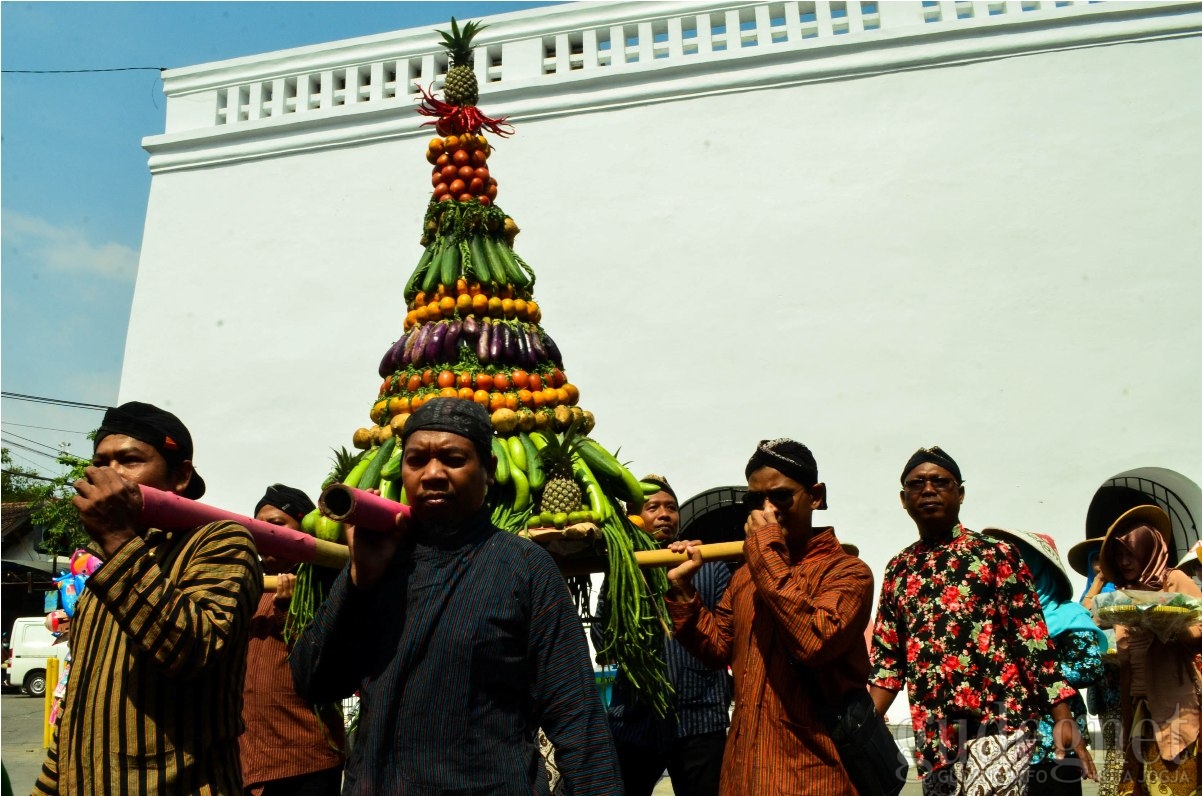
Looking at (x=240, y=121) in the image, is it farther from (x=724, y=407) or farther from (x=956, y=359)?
(x=956, y=359)

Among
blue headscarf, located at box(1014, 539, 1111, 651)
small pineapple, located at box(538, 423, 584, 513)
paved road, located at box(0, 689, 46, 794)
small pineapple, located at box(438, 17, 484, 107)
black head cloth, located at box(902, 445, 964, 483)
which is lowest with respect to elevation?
paved road, located at box(0, 689, 46, 794)

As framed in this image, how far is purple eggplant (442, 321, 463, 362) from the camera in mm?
3725

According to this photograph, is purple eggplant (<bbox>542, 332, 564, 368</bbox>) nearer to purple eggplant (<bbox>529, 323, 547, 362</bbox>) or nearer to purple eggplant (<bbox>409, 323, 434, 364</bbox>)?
purple eggplant (<bbox>529, 323, 547, 362</bbox>)

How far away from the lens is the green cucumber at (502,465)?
3.48m

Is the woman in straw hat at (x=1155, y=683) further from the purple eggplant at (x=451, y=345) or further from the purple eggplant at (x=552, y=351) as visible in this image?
the purple eggplant at (x=451, y=345)

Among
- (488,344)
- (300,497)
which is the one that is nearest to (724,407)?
(300,497)

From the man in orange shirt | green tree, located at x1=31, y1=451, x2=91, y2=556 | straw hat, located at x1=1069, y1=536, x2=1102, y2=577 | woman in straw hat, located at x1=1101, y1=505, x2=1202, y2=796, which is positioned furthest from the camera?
green tree, located at x1=31, y1=451, x2=91, y2=556

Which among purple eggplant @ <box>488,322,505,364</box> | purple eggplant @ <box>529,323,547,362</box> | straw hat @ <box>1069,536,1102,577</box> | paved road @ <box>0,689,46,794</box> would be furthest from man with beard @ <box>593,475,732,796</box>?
paved road @ <box>0,689,46,794</box>

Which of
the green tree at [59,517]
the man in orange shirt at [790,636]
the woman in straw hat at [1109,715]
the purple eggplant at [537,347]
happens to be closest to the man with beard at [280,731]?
the purple eggplant at [537,347]

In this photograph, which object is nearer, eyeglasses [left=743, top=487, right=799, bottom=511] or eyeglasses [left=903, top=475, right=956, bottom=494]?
eyeglasses [left=743, top=487, right=799, bottom=511]

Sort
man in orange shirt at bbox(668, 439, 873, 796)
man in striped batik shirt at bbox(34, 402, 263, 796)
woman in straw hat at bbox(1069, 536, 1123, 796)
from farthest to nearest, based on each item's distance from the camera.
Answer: woman in straw hat at bbox(1069, 536, 1123, 796) → man in orange shirt at bbox(668, 439, 873, 796) → man in striped batik shirt at bbox(34, 402, 263, 796)

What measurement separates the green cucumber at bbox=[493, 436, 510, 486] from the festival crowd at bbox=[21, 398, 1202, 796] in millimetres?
498

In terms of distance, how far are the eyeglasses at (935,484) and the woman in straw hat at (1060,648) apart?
462mm

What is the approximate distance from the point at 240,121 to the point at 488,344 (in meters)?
8.04
